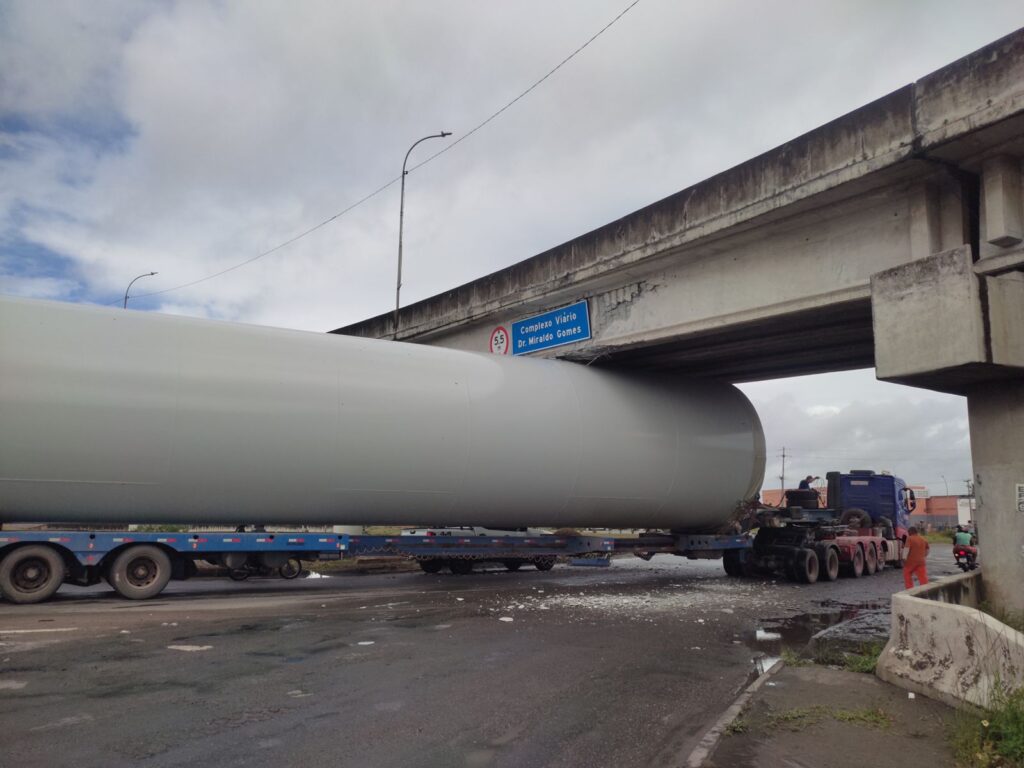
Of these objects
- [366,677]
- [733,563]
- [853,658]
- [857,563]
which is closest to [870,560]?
[857,563]

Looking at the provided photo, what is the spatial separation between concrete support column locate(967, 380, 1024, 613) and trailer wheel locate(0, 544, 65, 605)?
38.3 ft

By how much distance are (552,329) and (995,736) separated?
11176mm

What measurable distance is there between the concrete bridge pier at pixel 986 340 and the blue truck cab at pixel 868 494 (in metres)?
12.6

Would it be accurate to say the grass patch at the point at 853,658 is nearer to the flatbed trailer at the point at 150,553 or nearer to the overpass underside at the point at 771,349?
the overpass underside at the point at 771,349

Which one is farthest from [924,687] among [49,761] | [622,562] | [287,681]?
[622,562]

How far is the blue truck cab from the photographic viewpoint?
830 inches

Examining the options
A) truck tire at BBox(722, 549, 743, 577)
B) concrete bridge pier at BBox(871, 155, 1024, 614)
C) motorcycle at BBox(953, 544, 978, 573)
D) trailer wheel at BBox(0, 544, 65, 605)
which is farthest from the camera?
truck tire at BBox(722, 549, 743, 577)

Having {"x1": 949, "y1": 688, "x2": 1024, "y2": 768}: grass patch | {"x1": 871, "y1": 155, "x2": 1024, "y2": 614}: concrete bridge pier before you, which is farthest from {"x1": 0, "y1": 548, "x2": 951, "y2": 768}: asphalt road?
{"x1": 871, "y1": 155, "x2": 1024, "y2": 614}: concrete bridge pier

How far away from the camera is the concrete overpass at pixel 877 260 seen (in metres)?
8.33

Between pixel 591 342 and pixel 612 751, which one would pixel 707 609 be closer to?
pixel 591 342

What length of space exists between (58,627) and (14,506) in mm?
2229

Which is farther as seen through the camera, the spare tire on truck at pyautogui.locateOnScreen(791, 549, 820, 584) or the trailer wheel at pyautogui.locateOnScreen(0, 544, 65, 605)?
the spare tire on truck at pyautogui.locateOnScreen(791, 549, 820, 584)

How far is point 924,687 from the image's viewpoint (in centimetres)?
604

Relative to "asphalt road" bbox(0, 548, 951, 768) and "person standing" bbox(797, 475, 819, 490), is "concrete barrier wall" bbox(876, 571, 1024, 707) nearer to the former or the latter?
"asphalt road" bbox(0, 548, 951, 768)
